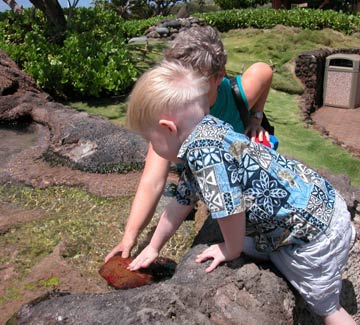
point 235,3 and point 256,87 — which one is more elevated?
point 256,87

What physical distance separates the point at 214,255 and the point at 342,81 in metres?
8.99

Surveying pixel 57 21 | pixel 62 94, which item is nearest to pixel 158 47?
pixel 57 21

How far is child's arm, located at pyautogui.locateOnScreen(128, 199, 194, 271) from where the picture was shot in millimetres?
2049

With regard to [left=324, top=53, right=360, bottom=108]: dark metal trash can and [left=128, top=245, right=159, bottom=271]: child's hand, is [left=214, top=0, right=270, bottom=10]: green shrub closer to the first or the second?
[left=324, top=53, right=360, bottom=108]: dark metal trash can

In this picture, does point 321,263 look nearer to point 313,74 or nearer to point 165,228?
point 165,228

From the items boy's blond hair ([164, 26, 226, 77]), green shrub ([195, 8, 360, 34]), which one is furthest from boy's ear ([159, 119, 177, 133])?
green shrub ([195, 8, 360, 34])

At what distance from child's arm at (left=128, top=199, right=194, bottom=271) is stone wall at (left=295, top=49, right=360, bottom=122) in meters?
8.21

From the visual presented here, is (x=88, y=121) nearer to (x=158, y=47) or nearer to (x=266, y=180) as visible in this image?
(x=266, y=180)

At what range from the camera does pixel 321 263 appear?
1.86 meters

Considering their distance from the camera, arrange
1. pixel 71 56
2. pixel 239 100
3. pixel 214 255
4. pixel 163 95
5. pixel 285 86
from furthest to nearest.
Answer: pixel 285 86 < pixel 71 56 < pixel 239 100 < pixel 214 255 < pixel 163 95

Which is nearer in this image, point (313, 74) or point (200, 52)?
point (200, 52)

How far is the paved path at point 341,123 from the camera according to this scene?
7.82 metres

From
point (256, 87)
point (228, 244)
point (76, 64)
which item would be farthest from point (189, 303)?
point (76, 64)

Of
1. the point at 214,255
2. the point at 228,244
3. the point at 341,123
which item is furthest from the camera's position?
the point at 341,123
